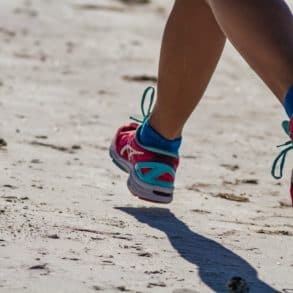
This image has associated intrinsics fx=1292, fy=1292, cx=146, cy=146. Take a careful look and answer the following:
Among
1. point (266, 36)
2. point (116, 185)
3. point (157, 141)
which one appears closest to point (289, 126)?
point (266, 36)

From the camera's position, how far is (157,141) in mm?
3623

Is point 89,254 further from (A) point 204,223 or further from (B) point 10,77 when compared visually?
(B) point 10,77

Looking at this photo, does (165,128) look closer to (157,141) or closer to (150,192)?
(157,141)

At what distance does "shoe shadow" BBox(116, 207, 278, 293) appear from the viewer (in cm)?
288

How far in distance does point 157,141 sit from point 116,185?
0.41 m

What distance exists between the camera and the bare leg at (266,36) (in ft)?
9.58

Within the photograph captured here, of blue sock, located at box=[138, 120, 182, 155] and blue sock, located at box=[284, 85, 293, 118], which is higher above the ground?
blue sock, located at box=[284, 85, 293, 118]

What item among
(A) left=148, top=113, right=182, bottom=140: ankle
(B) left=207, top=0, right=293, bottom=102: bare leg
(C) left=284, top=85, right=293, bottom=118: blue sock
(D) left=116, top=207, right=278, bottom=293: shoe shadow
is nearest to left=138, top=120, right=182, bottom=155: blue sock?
(A) left=148, top=113, right=182, bottom=140: ankle

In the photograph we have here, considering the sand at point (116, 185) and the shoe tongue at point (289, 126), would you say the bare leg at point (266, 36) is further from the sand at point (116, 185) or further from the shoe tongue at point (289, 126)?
the sand at point (116, 185)

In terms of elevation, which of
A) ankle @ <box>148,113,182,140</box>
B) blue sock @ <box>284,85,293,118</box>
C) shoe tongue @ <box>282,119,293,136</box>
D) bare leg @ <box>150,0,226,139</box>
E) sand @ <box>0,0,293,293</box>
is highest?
blue sock @ <box>284,85,293,118</box>

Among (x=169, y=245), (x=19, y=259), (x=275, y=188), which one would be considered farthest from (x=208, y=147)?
(x=19, y=259)

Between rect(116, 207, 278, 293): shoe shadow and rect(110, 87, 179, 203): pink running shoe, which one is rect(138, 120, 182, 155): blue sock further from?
rect(116, 207, 278, 293): shoe shadow

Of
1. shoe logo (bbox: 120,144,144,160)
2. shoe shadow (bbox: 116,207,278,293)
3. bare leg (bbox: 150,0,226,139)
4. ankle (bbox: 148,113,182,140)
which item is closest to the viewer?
shoe shadow (bbox: 116,207,278,293)

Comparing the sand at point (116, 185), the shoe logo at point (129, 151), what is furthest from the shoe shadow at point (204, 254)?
the shoe logo at point (129, 151)
